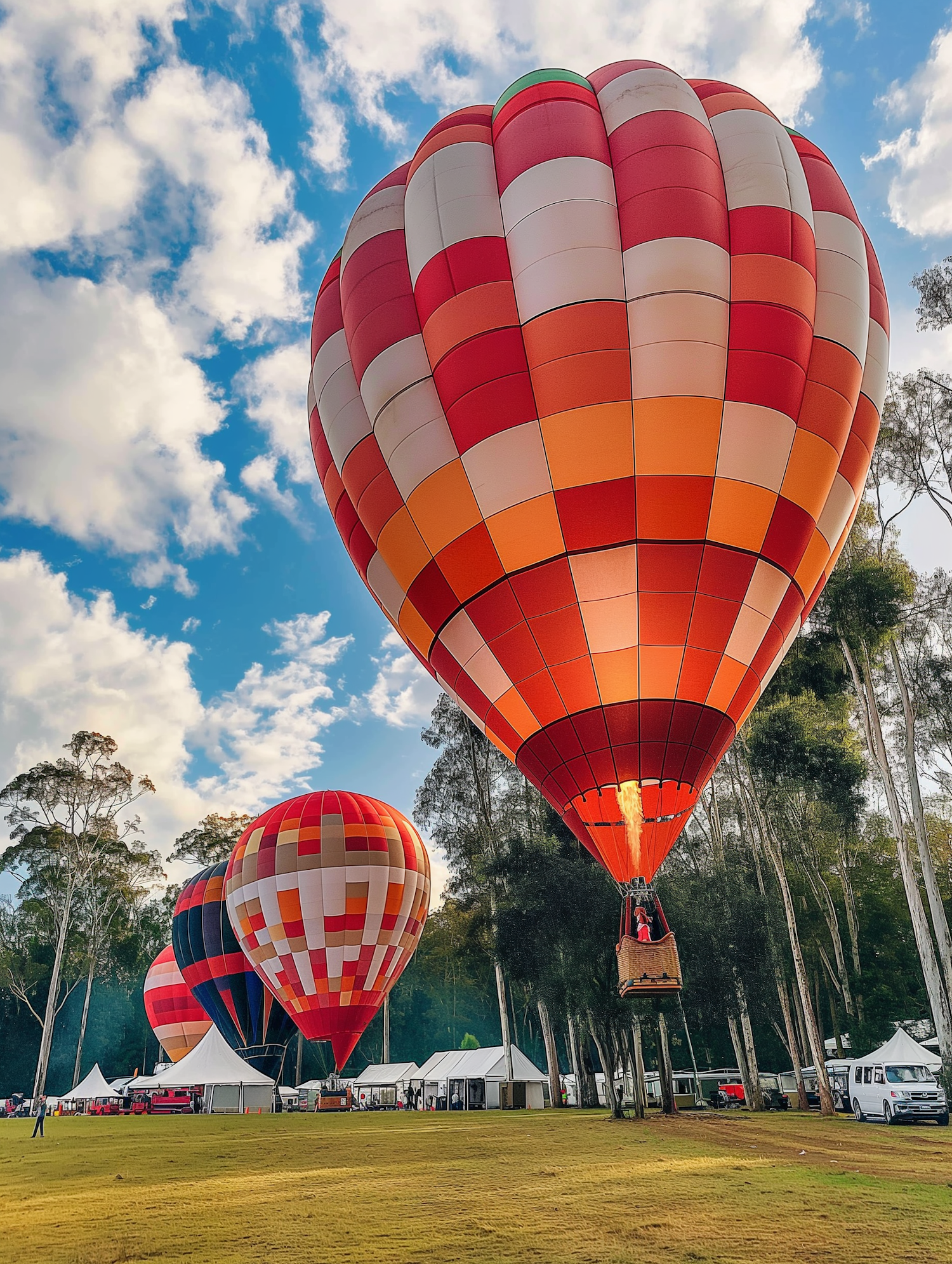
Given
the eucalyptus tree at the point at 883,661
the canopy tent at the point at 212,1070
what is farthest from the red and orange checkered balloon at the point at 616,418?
the canopy tent at the point at 212,1070

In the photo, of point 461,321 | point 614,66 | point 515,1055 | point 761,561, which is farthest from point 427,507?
point 515,1055

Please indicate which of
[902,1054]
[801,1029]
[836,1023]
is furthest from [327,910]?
[801,1029]

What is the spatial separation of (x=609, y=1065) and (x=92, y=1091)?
22597mm

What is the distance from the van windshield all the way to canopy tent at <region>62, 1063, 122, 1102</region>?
2665 centimetres

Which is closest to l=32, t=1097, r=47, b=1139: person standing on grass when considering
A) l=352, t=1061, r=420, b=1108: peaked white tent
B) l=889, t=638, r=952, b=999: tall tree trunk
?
l=889, t=638, r=952, b=999: tall tree trunk

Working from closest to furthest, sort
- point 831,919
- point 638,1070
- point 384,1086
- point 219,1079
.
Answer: point 638,1070, point 219,1079, point 831,919, point 384,1086

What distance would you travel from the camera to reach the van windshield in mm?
17188

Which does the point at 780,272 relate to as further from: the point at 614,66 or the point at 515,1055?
the point at 515,1055

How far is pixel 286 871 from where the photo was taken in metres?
21.8

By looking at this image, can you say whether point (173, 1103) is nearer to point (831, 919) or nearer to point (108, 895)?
point (108, 895)

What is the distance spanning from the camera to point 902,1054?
19812mm

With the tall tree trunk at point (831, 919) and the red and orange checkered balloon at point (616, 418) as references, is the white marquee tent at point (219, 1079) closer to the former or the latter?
the tall tree trunk at point (831, 919)

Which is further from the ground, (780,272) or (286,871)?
(780,272)

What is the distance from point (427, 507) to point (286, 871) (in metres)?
15.8
